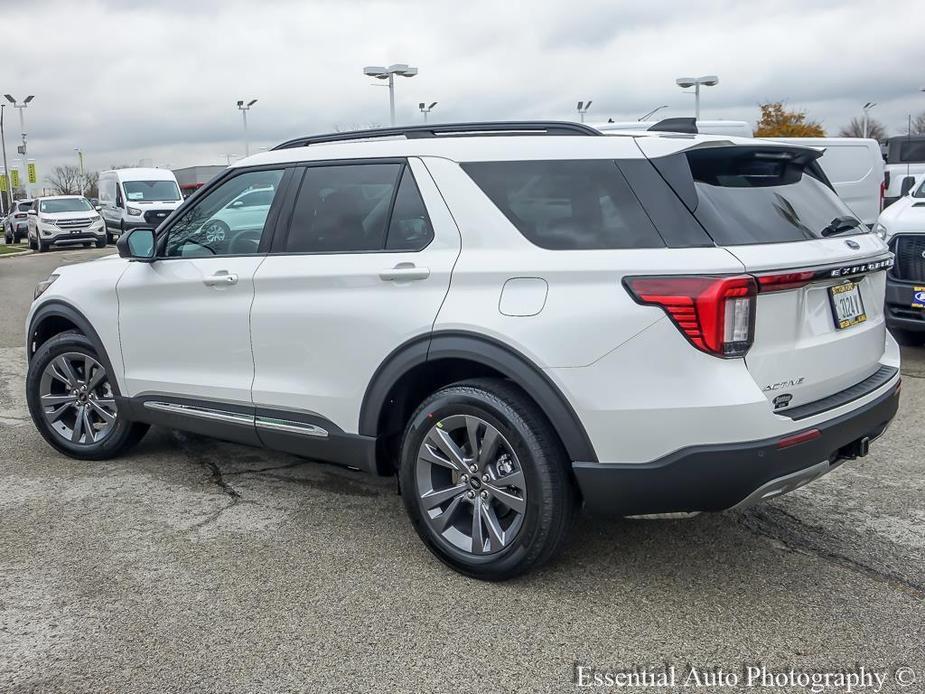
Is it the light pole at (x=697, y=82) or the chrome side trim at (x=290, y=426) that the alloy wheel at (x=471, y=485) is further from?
the light pole at (x=697, y=82)

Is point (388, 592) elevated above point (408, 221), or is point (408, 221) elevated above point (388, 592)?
point (408, 221)

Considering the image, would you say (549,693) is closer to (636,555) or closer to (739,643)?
(739,643)

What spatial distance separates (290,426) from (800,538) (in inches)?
94.0

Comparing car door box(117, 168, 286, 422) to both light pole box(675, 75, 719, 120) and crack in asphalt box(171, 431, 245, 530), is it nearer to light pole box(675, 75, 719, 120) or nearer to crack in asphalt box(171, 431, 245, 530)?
crack in asphalt box(171, 431, 245, 530)

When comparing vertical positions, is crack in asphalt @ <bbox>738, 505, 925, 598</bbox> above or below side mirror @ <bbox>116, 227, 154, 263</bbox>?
below

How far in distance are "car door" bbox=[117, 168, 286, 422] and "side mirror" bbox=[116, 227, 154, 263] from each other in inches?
2.1

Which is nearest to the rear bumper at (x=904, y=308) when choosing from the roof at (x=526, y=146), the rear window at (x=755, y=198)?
the rear window at (x=755, y=198)

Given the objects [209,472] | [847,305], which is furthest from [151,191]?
[847,305]

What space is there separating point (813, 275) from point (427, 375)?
1607 millimetres

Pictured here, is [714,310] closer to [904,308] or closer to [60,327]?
[60,327]

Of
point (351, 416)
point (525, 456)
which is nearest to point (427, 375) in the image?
point (351, 416)

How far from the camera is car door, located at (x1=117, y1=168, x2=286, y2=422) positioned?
4.57 metres

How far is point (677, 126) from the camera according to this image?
15.0 feet

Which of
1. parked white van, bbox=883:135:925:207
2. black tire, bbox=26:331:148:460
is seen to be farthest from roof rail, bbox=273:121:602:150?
parked white van, bbox=883:135:925:207
